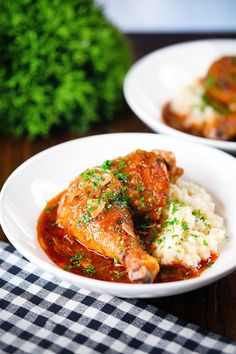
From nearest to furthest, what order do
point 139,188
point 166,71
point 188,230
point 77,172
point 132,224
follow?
point 132,224 < point 188,230 < point 139,188 < point 77,172 < point 166,71

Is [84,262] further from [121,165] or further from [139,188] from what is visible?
[121,165]

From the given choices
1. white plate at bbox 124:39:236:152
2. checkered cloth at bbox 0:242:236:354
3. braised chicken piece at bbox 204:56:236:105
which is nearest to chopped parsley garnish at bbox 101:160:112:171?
checkered cloth at bbox 0:242:236:354

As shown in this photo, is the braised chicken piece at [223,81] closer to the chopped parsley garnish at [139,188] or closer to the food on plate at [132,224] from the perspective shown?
the food on plate at [132,224]

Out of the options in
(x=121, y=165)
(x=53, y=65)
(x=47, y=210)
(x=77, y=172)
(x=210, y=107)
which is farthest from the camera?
(x=210, y=107)

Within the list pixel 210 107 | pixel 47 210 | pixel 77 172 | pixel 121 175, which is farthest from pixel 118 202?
pixel 210 107

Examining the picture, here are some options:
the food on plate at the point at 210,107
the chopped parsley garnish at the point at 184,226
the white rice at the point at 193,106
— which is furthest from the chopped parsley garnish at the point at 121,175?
the white rice at the point at 193,106

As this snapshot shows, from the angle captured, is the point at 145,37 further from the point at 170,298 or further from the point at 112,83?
the point at 170,298

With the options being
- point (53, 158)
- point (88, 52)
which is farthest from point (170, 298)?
point (88, 52)
